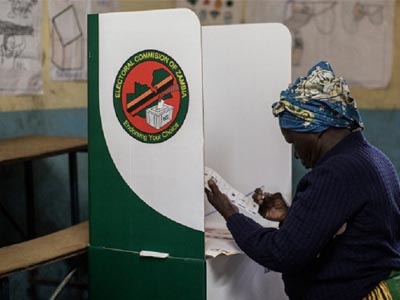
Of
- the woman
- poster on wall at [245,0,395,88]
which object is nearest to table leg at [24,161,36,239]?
the woman

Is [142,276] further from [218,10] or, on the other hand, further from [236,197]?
[218,10]

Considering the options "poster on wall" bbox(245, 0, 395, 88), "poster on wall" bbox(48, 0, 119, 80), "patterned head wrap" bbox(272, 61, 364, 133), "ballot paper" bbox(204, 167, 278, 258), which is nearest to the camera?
"patterned head wrap" bbox(272, 61, 364, 133)

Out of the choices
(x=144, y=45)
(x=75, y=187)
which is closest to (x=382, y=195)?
(x=144, y=45)

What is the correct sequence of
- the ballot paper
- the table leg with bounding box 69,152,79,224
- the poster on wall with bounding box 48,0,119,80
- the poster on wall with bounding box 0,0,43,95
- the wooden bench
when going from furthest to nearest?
the poster on wall with bounding box 48,0,119,80 → the table leg with bounding box 69,152,79,224 → the poster on wall with bounding box 0,0,43,95 → the ballot paper → the wooden bench

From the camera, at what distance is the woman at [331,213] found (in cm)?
160

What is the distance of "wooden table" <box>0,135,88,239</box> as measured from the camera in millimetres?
2169

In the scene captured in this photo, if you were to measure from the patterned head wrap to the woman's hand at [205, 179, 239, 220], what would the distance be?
32cm

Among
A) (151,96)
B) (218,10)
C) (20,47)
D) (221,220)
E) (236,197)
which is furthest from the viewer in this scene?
(218,10)

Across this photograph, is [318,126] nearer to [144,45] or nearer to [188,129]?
[188,129]

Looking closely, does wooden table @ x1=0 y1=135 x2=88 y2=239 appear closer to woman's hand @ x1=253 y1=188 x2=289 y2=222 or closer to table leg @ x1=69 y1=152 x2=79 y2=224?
table leg @ x1=69 y1=152 x2=79 y2=224

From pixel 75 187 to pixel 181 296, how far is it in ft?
3.24

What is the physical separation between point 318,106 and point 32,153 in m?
1.08

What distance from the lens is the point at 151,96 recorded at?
6.20 feet

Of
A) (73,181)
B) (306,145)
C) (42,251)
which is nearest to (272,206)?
(306,145)
